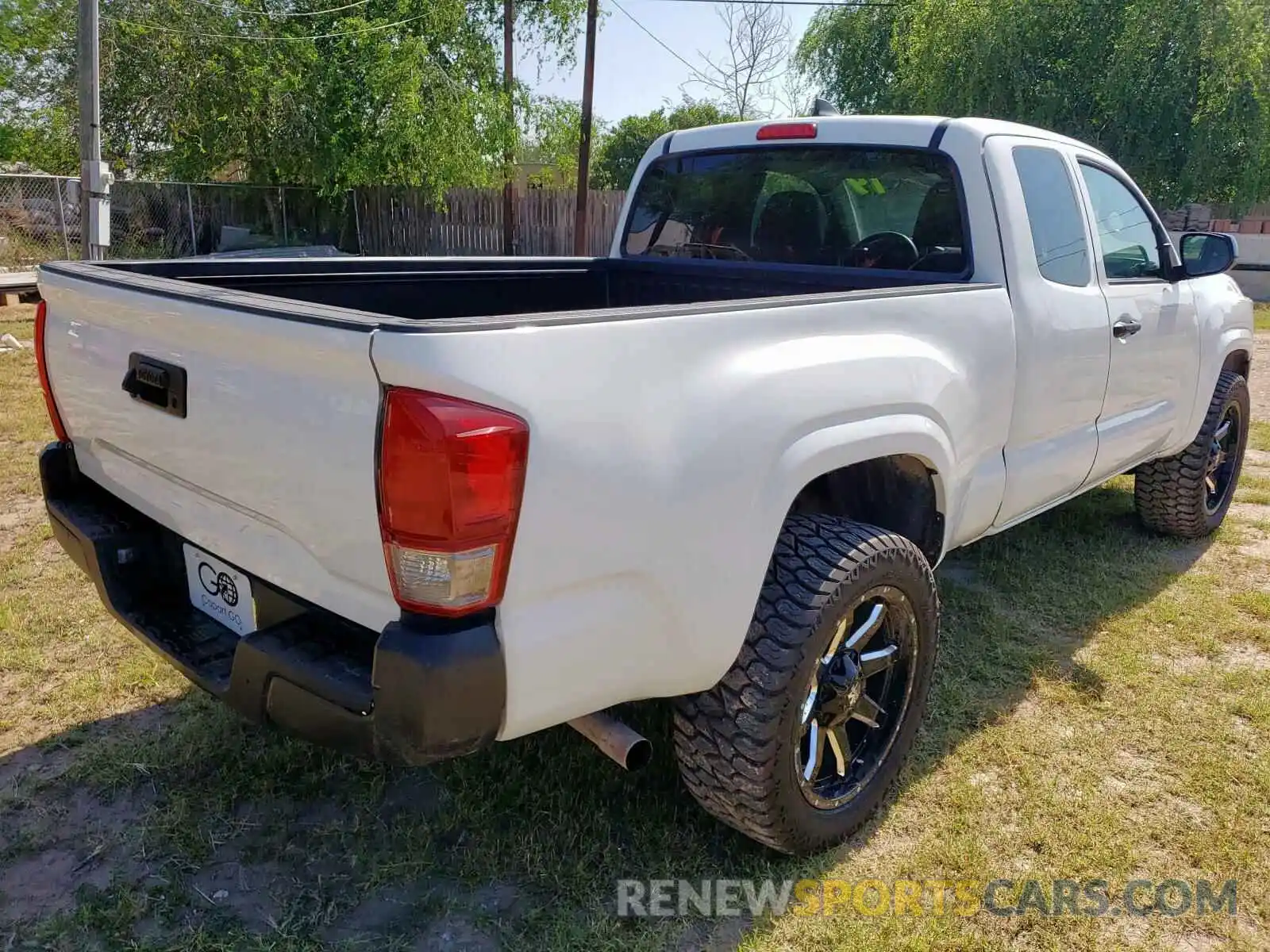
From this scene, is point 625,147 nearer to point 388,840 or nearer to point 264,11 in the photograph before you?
point 264,11

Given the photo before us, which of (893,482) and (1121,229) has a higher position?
(1121,229)

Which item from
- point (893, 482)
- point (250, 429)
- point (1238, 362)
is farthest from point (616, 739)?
point (1238, 362)

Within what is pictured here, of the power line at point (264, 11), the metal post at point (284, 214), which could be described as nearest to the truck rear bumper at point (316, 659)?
the power line at point (264, 11)

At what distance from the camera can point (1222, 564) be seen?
4688mm

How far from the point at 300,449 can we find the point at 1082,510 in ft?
15.5

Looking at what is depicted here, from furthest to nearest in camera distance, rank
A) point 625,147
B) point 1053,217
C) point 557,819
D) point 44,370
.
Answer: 1. point 625,147
2. point 1053,217
3. point 44,370
4. point 557,819

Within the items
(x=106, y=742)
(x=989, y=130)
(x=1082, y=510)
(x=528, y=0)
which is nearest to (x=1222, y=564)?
(x=1082, y=510)

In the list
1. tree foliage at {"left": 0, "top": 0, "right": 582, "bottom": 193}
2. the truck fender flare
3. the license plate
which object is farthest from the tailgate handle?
tree foliage at {"left": 0, "top": 0, "right": 582, "bottom": 193}

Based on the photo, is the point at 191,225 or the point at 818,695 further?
the point at 191,225

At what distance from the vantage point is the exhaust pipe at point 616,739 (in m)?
2.10

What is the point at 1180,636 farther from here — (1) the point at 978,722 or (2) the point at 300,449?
(2) the point at 300,449

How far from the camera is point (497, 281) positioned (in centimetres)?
384

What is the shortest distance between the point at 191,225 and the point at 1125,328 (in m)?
15.7

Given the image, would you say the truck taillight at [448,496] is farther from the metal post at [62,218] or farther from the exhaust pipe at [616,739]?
the metal post at [62,218]
